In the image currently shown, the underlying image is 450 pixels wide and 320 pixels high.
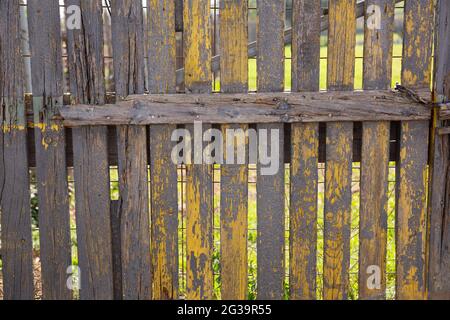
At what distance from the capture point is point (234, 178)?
123 inches

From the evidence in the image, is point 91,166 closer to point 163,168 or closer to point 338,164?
point 163,168

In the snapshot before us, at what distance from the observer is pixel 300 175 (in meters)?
3.13

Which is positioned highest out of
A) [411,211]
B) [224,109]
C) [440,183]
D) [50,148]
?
[224,109]

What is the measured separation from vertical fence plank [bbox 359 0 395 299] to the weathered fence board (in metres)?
1.02

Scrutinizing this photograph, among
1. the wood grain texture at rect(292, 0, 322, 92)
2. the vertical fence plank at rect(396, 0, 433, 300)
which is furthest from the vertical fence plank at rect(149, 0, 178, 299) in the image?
the vertical fence plank at rect(396, 0, 433, 300)

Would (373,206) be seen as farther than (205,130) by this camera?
Yes

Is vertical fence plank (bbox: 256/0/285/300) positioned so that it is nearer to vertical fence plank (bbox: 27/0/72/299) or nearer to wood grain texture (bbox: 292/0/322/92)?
wood grain texture (bbox: 292/0/322/92)

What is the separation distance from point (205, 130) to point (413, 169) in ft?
3.76

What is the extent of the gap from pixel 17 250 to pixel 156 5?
1.53 m

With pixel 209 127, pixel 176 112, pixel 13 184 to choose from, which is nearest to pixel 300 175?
pixel 209 127

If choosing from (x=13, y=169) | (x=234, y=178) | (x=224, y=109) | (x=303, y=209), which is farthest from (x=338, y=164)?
(x=13, y=169)

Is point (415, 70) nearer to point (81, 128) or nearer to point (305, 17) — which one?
point (305, 17)

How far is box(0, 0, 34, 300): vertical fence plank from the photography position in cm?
303
